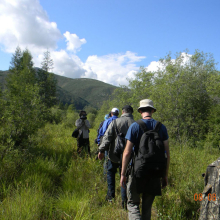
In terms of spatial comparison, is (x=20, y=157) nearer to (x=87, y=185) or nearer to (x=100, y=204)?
(x=87, y=185)

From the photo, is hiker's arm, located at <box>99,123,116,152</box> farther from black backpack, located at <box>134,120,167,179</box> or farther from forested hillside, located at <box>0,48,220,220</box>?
black backpack, located at <box>134,120,167,179</box>

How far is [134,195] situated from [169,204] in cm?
100

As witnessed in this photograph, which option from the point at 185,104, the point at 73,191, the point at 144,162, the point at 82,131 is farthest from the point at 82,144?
the point at 185,104

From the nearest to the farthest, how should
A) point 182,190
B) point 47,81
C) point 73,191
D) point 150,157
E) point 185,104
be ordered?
point 150,157 → point 182,190 → point 73,191 → point 185,104 → point 47,81

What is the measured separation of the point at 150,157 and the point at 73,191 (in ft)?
6.99

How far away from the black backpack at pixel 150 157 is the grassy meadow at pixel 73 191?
0.93 m

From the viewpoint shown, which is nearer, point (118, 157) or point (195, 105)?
point (118, 157)

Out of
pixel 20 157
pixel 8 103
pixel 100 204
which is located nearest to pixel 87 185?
pixel 100 204

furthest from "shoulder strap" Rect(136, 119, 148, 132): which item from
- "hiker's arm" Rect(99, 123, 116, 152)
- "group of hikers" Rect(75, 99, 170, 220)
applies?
"hiker's arm" Rect(99, 123, 116, 152)

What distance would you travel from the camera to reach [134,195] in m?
2.39

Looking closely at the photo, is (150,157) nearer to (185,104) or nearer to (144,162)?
(144,162)

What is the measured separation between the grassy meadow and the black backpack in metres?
0.93

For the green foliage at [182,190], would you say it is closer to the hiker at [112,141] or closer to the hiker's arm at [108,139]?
the hiker at [112,141]

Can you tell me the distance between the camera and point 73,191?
3420 millimetres
